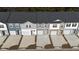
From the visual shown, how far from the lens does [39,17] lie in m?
1.31

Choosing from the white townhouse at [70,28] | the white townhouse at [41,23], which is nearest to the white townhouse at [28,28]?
the white townhouse at [41,23]

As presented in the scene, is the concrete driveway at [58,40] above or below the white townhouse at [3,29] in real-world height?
below

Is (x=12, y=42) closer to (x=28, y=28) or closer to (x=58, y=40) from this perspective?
(x=28, y=28)

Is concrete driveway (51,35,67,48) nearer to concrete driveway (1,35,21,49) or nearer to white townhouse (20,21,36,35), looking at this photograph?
white townhouse (20,21,36,35)

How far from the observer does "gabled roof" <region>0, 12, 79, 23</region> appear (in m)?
1.29

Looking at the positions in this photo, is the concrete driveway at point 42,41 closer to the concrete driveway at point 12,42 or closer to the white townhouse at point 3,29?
the concrete driveway at point 12,42

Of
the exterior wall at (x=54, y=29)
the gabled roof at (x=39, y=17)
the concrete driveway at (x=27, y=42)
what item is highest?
the gabled roof at (x=39, y=17)

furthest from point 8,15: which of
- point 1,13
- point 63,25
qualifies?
point 63,25

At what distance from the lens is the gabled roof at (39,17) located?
4.23 ft

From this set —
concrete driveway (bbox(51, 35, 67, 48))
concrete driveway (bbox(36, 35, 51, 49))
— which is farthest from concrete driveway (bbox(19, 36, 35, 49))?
concrete driveway (bbox(51, 35, 67, 48))

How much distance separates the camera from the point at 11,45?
1.19m

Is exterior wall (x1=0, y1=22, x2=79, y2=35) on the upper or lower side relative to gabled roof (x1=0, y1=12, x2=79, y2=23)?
lower

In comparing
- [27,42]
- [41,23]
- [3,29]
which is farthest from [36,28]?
[3,29]
